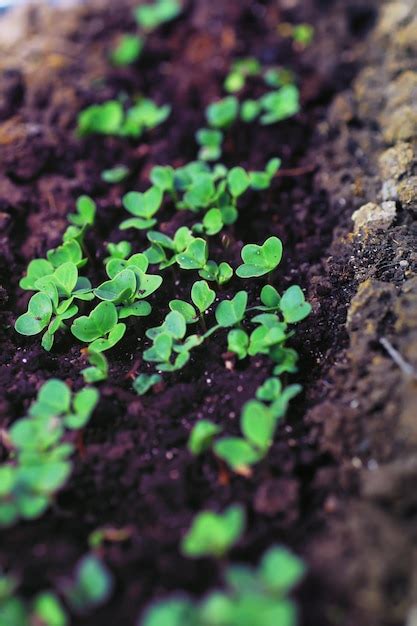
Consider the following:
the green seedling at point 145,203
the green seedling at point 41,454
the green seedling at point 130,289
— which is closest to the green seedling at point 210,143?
the green seedling at point 145,203

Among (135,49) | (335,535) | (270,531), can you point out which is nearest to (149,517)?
(270,531)

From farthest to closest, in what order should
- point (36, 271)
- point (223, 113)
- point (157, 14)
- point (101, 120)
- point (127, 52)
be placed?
point (157, 14), point (127, 52), point (101, 120), point (223, 113), point (36, 271)

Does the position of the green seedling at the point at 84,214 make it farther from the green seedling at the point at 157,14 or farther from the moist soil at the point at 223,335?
the green seedling at the point at 157,14

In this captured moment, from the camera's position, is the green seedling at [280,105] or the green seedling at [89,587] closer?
the green seedling at [89,587]

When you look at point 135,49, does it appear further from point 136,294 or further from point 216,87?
point 136,294

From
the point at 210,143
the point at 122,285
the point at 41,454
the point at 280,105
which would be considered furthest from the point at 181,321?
the point at 280,105

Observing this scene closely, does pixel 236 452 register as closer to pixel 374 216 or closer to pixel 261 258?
pixel 261 258
